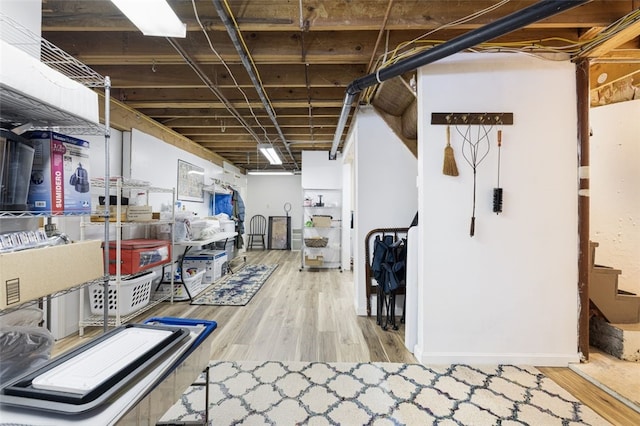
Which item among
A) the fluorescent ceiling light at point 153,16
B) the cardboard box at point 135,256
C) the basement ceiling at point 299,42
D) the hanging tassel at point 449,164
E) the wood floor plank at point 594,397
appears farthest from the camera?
the cardboard box at point 135,256

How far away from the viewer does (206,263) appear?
417 centimetres

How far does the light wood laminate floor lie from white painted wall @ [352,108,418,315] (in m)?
0.49

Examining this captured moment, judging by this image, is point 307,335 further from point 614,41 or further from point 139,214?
point 614,41

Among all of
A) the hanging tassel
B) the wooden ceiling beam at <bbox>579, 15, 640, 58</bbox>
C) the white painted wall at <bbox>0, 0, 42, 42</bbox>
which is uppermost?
the wooden ceiling beam at <bbox>579, 15, 640, 58</bbox>

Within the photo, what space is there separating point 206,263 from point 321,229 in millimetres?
2421

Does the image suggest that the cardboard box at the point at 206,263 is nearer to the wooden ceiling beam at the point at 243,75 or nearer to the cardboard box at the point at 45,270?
the wooden ceiling beam at the point at 243,75

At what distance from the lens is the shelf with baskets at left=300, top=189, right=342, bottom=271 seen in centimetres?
554

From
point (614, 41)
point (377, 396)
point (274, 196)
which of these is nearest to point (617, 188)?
point (614, 41)

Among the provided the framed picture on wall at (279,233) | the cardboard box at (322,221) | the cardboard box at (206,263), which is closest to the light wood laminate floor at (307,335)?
the cardboard box at (206,263)

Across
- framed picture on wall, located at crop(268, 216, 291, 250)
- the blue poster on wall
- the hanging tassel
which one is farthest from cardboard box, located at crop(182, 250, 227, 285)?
framed picture on wall, located at crop(268, 216, 291, 250)

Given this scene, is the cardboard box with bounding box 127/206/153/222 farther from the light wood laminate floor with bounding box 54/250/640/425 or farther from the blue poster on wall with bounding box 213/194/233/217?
the blue poster on wall with bounding box 213/194/233/217

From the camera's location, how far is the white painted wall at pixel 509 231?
6.89ft

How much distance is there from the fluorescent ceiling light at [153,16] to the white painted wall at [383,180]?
2.05 metres

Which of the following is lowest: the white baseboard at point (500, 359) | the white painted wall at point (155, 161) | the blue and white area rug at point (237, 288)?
the blue and white area rug at point (237, 288)
